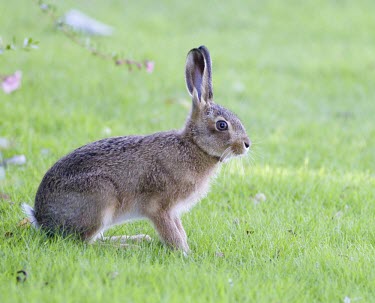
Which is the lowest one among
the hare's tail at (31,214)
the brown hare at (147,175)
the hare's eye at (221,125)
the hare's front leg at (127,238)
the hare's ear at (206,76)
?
the hare's front leg at (127,238)

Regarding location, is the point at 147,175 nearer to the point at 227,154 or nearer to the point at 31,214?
the point at 227,154

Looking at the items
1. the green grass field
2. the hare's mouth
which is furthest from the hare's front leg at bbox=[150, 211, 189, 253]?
the hare's mouth

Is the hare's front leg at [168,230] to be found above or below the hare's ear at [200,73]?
below

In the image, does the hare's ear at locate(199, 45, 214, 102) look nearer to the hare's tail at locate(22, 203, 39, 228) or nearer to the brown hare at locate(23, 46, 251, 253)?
the brown hare at locate(23, 46, 251, 253)

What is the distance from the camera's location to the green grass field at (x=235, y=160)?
4578 mm

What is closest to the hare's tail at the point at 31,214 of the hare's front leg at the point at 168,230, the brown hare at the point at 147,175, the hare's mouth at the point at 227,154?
the brown hare at the point at 147,175

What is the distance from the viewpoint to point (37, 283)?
14.3ft

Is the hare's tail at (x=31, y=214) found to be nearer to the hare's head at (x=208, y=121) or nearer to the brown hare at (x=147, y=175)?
the brown hare at (x=147, y=175)

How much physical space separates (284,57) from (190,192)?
10.1m

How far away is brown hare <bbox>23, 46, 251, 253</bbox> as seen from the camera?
5.18 metres

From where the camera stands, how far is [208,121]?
557cm

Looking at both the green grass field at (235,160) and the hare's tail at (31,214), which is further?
the hare's tail at (31,214)

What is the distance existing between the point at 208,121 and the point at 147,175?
2.27 ft

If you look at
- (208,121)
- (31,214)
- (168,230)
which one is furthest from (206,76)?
(31,214)
